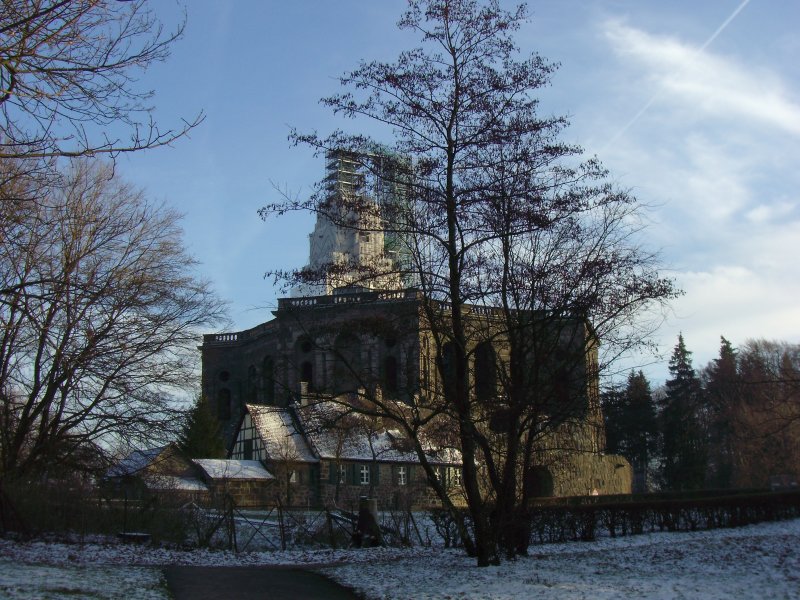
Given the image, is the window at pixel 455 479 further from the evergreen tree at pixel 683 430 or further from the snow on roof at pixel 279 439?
the evergreen tree at pixel 683 430

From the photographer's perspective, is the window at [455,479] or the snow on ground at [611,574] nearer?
the snow on ground at [611,574]

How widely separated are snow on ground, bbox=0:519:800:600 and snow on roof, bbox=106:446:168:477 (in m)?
1.92

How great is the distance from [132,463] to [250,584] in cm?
1015

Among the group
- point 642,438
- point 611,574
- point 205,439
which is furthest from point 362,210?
point 642,438

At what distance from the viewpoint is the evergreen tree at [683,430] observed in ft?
189

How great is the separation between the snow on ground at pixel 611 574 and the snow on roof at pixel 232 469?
19.3 m

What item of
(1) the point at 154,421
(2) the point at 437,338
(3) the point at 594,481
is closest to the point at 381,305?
(2) the point at 437,338

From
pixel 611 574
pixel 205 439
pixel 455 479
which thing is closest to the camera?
pixel 611 574

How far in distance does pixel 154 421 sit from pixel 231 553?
3412 mm

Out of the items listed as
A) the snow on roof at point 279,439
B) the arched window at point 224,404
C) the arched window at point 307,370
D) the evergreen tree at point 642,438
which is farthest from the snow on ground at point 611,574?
the arched window at point 224,404

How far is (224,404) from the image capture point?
65188mm

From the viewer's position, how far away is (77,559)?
51.3ft

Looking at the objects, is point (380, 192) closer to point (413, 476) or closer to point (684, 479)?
point (413, 476)

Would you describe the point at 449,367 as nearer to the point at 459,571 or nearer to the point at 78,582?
the point at 459,571
